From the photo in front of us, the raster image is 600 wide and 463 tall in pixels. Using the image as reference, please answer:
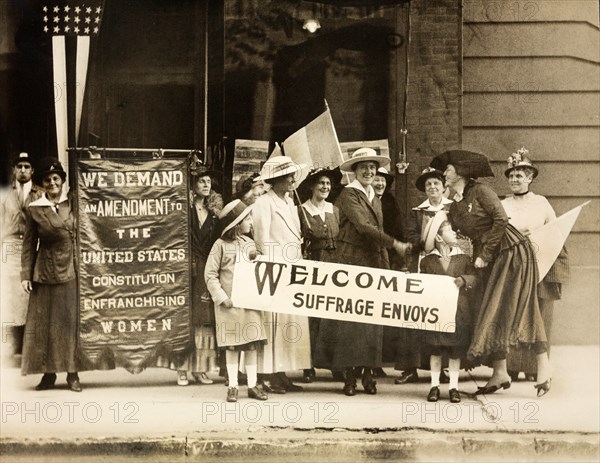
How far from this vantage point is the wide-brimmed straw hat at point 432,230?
8109 mm

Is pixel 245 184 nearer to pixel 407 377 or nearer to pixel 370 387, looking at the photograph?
pixel 370 387

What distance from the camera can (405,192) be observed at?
8.23m

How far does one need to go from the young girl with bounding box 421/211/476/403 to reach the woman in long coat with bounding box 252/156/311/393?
1.20 m

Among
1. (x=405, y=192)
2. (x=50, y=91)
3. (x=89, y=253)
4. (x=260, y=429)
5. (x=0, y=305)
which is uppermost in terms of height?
(x=50, y=91)

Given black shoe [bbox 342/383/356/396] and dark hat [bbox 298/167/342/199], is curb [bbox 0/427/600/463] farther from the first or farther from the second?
dark hat [bbox 298/167/342/199]

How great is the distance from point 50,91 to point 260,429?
3.76m

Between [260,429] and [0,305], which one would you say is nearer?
[260,429]

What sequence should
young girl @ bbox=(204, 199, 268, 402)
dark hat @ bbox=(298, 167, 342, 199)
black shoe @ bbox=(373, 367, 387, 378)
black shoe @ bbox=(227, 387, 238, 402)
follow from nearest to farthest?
black shoe @ bbox=(227, 387, 238, 402)
young girl @ bbox=(204, 199, 268, 402)
dark hat @ bbox=(298, 167, 342, 199)
black shoe @ bbox=(373, 367, 387, 378)

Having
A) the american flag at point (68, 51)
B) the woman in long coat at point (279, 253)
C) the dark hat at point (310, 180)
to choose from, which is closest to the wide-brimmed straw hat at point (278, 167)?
the woman in long coat at point (279, 253)

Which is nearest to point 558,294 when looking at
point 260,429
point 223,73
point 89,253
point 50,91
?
point 260,429

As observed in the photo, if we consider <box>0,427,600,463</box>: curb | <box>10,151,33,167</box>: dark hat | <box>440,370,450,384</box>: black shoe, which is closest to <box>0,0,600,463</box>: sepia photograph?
<box>10,151,33,167</box>: dark hat

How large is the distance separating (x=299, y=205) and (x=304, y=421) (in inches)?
79.6

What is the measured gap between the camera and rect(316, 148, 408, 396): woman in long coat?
8023 millimetres

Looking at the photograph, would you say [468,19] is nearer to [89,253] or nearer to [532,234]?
[532,234]
